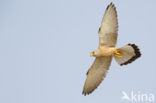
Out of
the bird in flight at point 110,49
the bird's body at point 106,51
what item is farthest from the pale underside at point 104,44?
the bird's body at point 106,51

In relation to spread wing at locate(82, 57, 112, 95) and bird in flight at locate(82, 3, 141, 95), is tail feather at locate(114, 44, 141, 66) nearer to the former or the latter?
bird in flight at locate(82, 3, 141, 95)

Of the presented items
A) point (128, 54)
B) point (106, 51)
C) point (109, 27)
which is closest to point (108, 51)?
point (106, 51)

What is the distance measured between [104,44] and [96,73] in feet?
3.01

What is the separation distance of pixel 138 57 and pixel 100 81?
1355 millimetres

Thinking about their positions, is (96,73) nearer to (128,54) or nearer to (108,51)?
(108,51)

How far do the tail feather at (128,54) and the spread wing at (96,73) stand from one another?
416mm

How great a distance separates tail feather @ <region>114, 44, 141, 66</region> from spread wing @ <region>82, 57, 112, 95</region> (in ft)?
1.37

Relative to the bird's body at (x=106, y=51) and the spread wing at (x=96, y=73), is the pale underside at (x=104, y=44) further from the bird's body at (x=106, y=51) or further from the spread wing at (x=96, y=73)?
the bird's body at (x=106, y=51)

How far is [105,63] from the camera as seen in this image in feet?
32.3

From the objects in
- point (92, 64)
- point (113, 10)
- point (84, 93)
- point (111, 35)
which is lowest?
point (84, 93)

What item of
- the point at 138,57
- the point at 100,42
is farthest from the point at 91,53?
the point at 138,57

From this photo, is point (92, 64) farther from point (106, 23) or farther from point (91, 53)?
point (106, 23)

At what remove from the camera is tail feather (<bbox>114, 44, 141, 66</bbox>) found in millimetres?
9203

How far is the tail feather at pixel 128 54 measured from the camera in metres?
9.20
